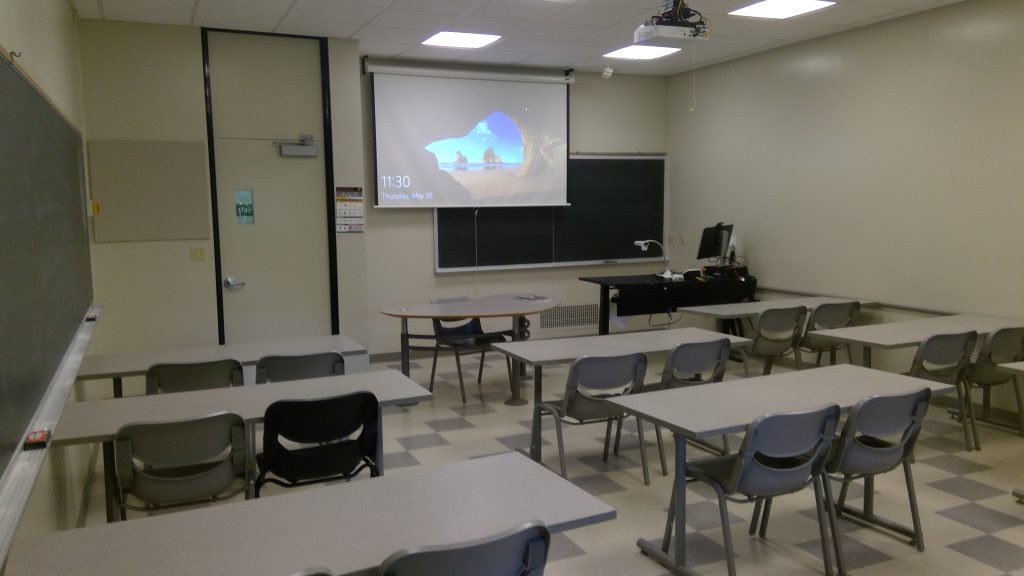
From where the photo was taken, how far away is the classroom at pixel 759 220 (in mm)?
3742

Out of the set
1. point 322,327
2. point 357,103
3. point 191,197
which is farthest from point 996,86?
point 191,197

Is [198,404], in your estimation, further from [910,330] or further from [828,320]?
[828,320]

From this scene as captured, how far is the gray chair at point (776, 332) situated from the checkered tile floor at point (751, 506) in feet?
3.79

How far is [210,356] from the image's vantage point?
4.38 meters

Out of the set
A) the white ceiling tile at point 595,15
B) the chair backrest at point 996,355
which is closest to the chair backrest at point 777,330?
the chair backrest at point 996,355

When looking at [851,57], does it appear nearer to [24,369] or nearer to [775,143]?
[775,143]

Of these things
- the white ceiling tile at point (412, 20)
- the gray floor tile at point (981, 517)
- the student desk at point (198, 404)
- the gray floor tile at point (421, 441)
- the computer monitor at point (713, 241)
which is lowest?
the gray floor tile at point (981, 517)

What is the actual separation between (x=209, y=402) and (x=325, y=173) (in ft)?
12.7

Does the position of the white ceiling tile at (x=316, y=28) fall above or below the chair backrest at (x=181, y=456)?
above

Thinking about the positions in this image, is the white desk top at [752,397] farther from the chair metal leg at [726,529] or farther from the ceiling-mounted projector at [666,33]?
the ceiling-mounted projector at [666,33]

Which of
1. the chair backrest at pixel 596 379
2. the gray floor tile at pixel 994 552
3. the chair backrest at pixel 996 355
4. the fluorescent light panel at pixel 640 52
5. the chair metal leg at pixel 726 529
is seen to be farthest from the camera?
the fluorescent light panel at pixel 640 52

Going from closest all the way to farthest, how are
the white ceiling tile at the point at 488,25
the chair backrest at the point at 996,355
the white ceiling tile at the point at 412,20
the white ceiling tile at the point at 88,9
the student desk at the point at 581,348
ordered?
the student desk at the point at 581,348, the chair backrest at the point at 996,355, the white ceiling tile at the point at 88,9, the white ceiling tile at the point at 412,20, the white ceiling tile at the point at 488,25

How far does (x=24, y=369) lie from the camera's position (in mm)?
2154

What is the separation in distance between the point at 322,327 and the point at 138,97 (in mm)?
2499
